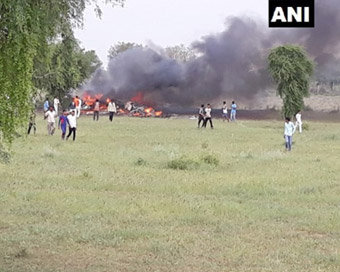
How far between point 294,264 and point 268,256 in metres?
0.45

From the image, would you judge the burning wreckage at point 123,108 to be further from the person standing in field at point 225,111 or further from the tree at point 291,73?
the tree at point 291,73

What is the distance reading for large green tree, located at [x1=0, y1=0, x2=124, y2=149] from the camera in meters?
6.35

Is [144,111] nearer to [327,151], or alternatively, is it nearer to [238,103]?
[238,103]

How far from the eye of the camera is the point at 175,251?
8852 mm

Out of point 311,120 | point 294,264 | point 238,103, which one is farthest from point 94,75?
point 294,264

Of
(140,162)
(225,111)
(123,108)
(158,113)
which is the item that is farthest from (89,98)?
(140,162)

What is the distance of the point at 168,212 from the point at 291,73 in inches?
1310

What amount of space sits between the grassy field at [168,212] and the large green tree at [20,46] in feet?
6.97

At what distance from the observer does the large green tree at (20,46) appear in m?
6.35

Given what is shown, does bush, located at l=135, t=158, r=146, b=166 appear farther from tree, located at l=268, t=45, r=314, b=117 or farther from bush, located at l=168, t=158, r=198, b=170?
tree, located at l=268, t=45, r=314, b=117

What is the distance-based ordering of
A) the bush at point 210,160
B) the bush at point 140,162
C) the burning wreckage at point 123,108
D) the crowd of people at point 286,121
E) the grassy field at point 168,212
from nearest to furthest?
the grassy field at point 168,212
the bush at point 210,160
the bush at point 140,162
the crowd of people at point 286,121
the burning wreckage at point 123,108

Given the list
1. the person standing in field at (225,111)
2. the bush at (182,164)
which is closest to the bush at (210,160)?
the bush at (182,164)

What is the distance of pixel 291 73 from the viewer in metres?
43.4

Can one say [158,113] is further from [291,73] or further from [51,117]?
[51,117]
